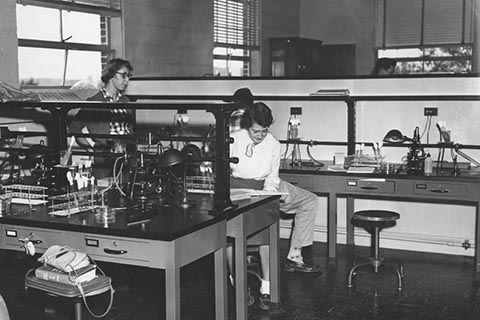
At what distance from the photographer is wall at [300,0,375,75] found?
13117mm

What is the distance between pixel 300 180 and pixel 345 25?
769 cm

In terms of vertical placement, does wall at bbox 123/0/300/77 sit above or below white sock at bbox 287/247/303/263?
above

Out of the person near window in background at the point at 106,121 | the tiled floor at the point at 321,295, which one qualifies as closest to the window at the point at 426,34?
the tiled floor at the point at 321,295

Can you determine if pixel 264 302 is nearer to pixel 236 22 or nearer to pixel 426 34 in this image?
pixel 236 22

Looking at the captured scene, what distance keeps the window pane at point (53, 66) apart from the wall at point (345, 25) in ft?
20.9

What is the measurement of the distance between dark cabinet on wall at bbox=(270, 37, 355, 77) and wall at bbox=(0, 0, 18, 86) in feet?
18.9

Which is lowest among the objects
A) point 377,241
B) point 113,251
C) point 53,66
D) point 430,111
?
point 377,241

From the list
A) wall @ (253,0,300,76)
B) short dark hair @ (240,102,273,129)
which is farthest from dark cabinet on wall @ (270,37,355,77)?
short dark hair @ (240,102,273,129)

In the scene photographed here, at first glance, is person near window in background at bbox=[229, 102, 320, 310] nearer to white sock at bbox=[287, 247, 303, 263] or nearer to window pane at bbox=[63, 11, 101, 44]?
white sock at bbox=[287, 247, 303, 263]

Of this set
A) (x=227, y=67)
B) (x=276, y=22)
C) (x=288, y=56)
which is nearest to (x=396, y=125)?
(x=227, y=67)

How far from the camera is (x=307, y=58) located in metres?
12.4

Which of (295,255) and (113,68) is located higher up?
(113,68)

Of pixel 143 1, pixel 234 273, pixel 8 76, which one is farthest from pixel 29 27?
pixel 234 273

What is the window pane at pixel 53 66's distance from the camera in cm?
698
